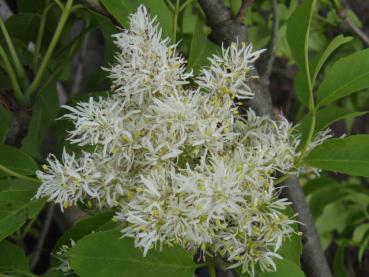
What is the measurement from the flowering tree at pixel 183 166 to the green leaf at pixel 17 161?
3 centimetres

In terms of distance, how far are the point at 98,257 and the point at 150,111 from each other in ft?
0.45

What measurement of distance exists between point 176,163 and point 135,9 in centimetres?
19

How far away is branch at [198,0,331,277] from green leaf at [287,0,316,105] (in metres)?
0.11

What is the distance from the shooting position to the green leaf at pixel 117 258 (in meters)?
0.54

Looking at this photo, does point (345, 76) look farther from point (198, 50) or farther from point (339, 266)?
point (339, 266)

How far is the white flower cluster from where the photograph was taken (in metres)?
0.51

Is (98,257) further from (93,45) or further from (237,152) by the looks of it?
(93,45)

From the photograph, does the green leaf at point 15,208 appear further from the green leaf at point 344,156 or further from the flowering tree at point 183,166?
the green leaf at point 344,156

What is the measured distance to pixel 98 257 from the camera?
0.54 meters

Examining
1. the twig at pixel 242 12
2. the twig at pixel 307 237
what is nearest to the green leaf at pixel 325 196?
the twig at pixel 307 237

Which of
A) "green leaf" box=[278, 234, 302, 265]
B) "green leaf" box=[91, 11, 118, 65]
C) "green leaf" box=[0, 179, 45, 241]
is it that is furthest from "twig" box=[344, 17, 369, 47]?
"green leaf" box=[0, 179, 45, 241]

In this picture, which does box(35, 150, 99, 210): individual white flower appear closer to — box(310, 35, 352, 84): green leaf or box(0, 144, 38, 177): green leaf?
box(0, 144, 38, 177): green leaf

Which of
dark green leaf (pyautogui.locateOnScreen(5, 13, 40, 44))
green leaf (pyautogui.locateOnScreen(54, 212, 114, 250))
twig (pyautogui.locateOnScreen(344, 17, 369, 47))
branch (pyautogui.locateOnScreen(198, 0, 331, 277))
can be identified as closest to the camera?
green leaf (pyautogui.locateOnScreen(54, 212, 114, 250))

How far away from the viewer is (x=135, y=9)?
2.09ft
